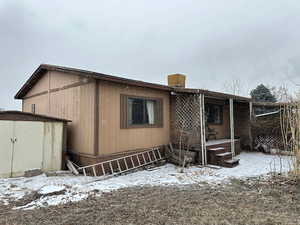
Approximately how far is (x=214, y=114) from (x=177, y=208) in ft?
24.7

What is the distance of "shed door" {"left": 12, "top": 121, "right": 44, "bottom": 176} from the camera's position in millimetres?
5215

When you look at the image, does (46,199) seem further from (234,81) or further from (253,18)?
(234,81)

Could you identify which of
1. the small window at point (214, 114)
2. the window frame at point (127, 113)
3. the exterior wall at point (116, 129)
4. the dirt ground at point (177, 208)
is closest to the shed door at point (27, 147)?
the exterior wall at point (116, 129)

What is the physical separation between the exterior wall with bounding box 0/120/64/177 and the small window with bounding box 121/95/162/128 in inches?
76.7

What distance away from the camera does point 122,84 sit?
6246mm

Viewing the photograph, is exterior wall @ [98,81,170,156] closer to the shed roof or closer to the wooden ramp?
the wooden ramp

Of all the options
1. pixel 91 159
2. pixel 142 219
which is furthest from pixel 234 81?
pixel 142 219

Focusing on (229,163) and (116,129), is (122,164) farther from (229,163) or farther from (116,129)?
(229,163)

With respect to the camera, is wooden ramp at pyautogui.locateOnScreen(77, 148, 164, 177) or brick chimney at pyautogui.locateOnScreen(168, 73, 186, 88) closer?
wooden ramp at pyautogui.locateOnScreen(77, 148, 164, 177)

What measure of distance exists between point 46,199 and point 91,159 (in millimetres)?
2088

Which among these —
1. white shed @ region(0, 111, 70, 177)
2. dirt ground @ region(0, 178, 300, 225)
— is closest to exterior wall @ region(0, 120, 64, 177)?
white shed @ region(0, 111, 70, 177)

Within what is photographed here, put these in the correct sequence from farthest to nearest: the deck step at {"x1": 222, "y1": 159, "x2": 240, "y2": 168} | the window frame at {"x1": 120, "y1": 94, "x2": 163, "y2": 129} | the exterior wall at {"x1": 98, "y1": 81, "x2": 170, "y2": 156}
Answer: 1. the deck step at {"x1": 222, "y1": 159, "x2": 240, "y2": 168}
2. the window frame at {"x1": 120, "y1": 94, "x2": 163, "y2": 129}
3. the exterior wall at {"x1": 98, "y1": 81, "x2": 170, "y2": 156}

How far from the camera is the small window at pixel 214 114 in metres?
9.57

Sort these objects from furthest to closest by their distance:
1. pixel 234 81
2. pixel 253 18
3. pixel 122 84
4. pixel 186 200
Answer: pixel 234 81 → pixel 253 18 → pixel 122 84 → pixel 186 200
